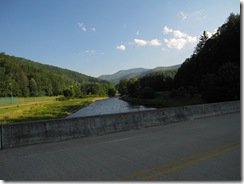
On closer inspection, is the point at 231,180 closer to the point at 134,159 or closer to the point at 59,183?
the point at 134,159

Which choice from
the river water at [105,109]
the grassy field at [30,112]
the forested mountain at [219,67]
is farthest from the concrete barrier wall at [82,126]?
the river water at [105,109]

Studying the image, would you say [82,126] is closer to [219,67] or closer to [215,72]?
[219,67]

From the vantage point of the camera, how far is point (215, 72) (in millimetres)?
61875

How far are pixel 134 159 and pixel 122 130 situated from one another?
A: 544 cm

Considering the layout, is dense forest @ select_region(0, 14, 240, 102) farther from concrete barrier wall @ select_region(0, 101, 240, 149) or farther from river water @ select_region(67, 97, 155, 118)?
concrete barrier wall @ select_region(0, 101, 240, 149)

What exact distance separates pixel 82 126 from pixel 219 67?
174 ft

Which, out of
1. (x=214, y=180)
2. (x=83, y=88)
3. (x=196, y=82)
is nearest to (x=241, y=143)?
(x=214, y=180)

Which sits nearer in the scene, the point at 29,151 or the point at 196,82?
the point at 29,151

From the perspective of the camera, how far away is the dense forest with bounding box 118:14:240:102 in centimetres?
3325

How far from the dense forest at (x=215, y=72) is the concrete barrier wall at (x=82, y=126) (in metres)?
19.8

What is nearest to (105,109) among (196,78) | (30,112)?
(30,112)

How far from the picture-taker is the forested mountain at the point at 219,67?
109ft

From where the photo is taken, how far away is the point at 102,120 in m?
11.8

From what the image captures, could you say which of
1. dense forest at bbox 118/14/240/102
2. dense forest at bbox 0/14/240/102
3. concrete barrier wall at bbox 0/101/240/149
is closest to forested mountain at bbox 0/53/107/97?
dense forest at bbox 0/14/240/102
